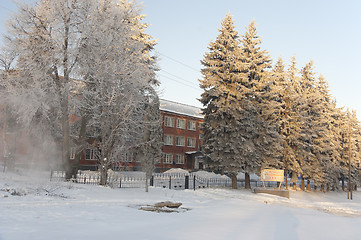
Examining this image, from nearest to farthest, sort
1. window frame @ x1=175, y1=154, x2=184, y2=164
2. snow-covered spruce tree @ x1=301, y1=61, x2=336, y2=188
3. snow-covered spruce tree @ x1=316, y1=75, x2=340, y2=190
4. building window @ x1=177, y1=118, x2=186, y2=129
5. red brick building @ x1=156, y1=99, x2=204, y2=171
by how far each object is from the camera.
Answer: snow-covered spruce tree @ x1=301, y1=61, x2=336, y2=188 < snow-covered spruce tree @ x1=316, y1=75, x2=340, y2=190 < red brick building @ x1=156, y1=99, x2=204, y2=171 < window frame @ x1=175, y1=154, x2=184, y2=164 < building window @ x1=177, y1=118, x2=186, y2=129

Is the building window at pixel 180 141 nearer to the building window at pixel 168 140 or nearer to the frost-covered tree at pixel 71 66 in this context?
the building window at pixel 168 140

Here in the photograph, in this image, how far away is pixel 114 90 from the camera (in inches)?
708

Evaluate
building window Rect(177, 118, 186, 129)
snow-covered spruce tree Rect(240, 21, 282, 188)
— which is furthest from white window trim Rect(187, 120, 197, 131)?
snow-covered spruce tree Rect(240, 21, 282, 188)

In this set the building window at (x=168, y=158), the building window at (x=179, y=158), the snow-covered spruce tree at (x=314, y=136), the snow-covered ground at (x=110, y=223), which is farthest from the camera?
the building window at (x=179, y=158)

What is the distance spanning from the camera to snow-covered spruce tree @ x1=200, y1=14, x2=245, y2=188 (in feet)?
79.8

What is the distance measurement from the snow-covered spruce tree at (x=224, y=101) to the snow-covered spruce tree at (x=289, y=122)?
24.3 ft

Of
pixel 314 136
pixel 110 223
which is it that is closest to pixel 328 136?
pixel 314 136

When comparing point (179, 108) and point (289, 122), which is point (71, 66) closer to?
point (289, 122)

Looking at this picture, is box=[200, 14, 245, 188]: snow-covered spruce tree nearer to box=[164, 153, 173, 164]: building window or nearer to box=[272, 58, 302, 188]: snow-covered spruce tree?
box=[272, 58, 302, 188]: snow-covered spruce tree

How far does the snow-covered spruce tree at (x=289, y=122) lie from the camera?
31.2 metres

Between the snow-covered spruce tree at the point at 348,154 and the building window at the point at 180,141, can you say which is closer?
the snow-covered spruce tree at the point at 348,154

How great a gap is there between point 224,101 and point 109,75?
1047 centimetres

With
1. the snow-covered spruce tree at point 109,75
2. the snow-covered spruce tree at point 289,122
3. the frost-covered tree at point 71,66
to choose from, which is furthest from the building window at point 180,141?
the frost-covered tree at point 71,66

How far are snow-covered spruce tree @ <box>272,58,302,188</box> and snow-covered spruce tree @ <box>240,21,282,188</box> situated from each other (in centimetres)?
397
